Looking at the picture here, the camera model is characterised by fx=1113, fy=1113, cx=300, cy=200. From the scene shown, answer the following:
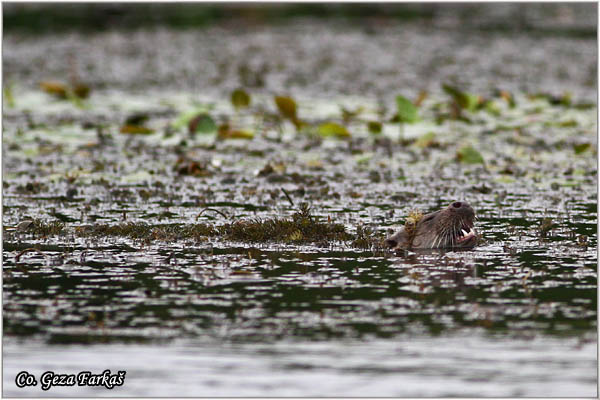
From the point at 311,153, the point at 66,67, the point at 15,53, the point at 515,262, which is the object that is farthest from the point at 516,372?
the point at 15,53

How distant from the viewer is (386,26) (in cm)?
3488

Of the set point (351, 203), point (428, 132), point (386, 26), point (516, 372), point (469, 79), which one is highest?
point (386, 26)

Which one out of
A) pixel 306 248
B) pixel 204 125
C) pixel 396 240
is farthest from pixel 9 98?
pixel 396 240

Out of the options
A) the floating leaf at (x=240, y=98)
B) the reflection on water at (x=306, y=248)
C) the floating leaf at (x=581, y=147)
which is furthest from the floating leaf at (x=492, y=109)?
the floating leaf at (x=240, y=98)

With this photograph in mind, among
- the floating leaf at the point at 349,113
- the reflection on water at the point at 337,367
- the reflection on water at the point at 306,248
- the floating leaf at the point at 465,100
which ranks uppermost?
the floating leaf at the point at 465,100

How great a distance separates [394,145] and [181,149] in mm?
3320

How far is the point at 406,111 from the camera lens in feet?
56.2

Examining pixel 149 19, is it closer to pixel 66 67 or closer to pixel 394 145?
pixel 66 67

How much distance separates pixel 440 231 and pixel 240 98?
9.25 m

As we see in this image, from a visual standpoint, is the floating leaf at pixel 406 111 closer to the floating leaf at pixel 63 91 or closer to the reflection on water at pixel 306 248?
the reflection on water at pixel 306 248

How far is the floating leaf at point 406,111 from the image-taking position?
→ 17.0 metres

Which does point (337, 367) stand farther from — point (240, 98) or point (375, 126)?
point (240, 98)

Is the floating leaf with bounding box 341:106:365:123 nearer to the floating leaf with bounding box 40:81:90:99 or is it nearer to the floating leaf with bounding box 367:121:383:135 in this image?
the floating leaf with bounding box 367:121:383:135

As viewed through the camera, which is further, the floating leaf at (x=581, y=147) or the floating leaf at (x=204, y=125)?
the floating leaf at (x=204, y=125)
